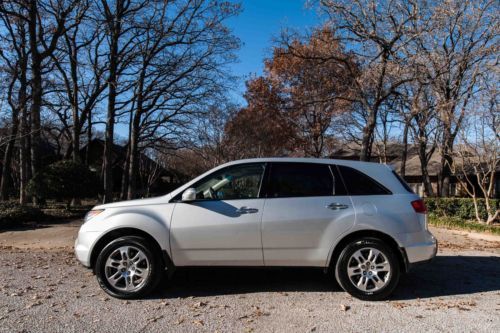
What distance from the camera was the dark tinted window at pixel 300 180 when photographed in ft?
18.5

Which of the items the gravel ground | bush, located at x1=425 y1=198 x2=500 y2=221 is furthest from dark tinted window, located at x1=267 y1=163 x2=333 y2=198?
bush, located at x1=425 y1=198 x2=500 y2=221

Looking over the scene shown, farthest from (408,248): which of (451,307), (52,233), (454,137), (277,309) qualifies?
(454,137)

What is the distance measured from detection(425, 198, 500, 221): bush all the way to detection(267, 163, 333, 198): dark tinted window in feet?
44.5

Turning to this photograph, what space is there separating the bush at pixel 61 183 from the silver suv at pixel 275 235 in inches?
508

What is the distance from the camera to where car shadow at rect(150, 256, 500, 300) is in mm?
5781

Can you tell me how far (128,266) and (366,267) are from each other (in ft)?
9.60

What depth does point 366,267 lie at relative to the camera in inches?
215

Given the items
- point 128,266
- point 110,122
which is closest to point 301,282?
point 128,266

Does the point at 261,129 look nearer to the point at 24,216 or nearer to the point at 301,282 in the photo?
the point at 24,216

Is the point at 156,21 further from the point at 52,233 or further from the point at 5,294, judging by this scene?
the point at 5,294

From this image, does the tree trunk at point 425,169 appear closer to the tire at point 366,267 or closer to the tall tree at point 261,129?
the tall tree at point 261,129

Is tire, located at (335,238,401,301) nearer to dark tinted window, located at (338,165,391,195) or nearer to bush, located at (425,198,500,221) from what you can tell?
dark tinted window, located at (338,165,391,195)

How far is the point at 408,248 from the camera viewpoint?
547 centimetres

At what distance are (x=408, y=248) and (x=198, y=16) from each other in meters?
19.1
